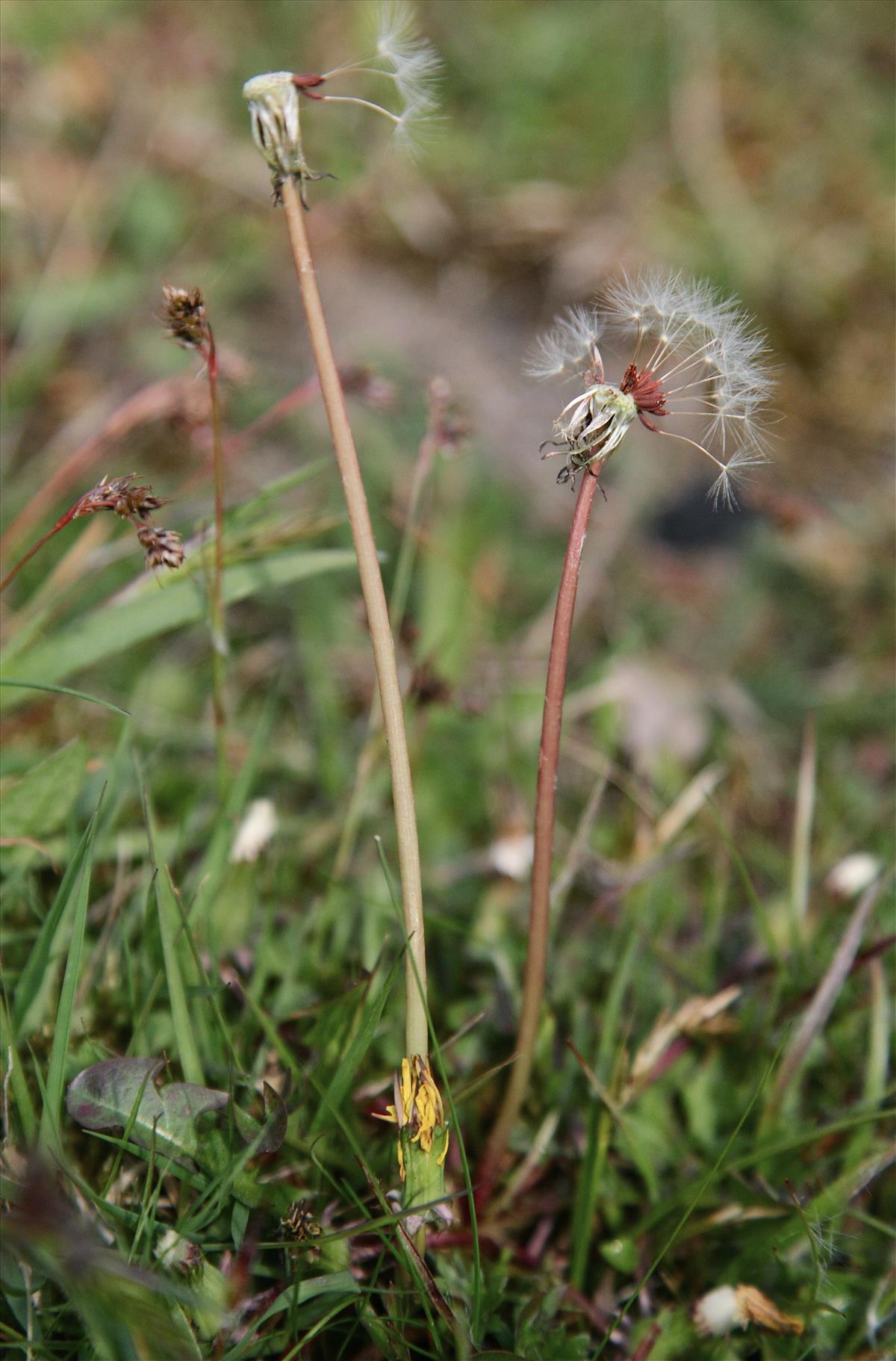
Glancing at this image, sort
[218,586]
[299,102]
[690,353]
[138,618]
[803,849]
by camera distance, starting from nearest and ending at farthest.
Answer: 1. [299,102]
2. [690,353]
3. [218,586]
4. [138,618]
5. [803,849]

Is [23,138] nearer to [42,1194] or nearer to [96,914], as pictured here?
[96,914]

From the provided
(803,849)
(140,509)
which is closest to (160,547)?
(140,509)

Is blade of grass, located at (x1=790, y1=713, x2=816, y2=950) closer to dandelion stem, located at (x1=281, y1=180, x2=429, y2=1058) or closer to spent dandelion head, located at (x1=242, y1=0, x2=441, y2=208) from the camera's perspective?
dandelion stem, located at (x1=281, y1=180, x2=429, y2=1058)

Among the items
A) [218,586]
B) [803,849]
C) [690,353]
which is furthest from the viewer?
[803,849]

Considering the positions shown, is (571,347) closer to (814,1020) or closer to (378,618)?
(378,618)

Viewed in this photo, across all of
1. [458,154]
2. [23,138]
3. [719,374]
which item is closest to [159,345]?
[23,138]

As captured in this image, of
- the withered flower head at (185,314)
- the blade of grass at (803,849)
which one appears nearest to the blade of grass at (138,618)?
the withered flower head at (185,314)

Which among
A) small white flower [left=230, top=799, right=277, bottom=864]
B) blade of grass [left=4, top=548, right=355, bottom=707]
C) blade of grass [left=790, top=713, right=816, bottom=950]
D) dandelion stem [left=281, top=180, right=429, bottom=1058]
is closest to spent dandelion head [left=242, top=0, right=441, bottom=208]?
dandelion stem [left=281, top=180, right=429, bottom=1058]
